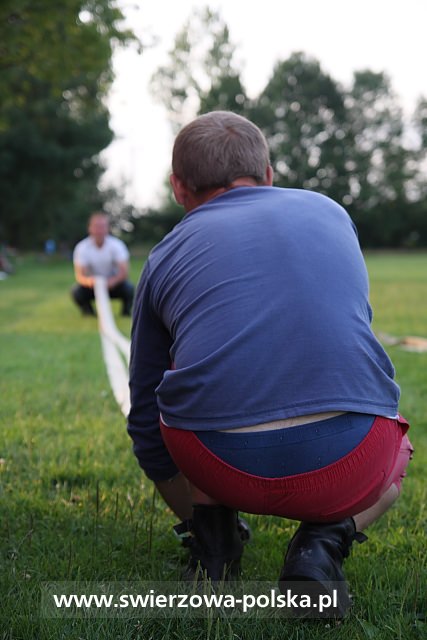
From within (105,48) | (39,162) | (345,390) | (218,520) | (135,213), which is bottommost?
(135,213)

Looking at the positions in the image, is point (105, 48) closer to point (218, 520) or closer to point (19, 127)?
point (218, 520)

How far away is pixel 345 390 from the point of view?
1.90 m

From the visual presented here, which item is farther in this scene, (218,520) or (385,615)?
(218,520)

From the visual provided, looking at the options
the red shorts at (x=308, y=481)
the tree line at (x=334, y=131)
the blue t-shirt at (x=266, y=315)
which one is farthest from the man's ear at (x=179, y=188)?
the tree line at (x=334, y=131)

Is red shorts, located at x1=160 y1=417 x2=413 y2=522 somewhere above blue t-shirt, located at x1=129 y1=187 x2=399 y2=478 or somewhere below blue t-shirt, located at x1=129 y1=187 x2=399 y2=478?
below

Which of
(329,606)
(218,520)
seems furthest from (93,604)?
(329,606)

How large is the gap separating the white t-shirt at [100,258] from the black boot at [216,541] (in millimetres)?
9803

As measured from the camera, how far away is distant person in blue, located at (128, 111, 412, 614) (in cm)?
190

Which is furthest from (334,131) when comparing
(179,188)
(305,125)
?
(179,188)

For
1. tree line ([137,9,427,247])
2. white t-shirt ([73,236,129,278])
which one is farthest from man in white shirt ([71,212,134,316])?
tree line ([137,9,427,247])

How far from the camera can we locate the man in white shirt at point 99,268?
11.6 metres

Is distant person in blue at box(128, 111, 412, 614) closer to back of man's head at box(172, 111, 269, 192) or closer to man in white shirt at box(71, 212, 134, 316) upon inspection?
back of man's head at box(172, 111, 269, 192)

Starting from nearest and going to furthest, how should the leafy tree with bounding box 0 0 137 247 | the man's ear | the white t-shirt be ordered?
the man's ear < the white t-shirt < the leafy tree with bounding box 0 0 137 247

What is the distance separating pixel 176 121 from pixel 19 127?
14.0 meters
